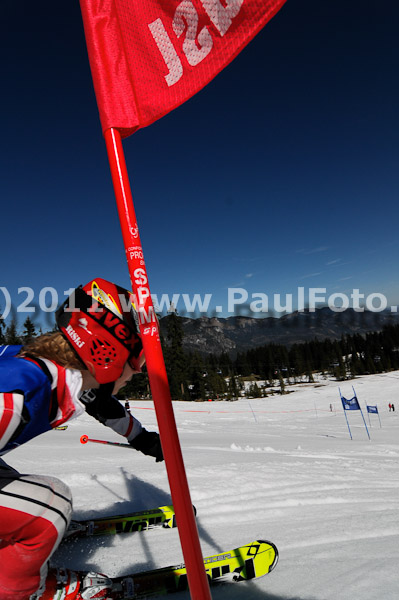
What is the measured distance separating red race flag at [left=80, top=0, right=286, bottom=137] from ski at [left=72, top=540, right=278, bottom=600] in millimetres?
2640

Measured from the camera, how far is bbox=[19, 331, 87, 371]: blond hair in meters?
1.76

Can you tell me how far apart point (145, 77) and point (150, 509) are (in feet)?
12.3

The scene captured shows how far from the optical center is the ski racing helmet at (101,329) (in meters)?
1.80

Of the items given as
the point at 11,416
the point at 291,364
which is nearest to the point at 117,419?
the point at 11,416

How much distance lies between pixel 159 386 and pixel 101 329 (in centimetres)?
52

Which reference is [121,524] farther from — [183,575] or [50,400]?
[50,400]

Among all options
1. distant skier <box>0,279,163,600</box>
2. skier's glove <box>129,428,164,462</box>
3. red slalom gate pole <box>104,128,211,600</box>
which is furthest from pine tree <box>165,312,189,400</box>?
red slalom gate pole <box>104,128,211,600</box>

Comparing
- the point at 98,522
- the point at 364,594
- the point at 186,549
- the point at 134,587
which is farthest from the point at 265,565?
the point at 98,522

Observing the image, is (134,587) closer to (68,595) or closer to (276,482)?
(68,595)

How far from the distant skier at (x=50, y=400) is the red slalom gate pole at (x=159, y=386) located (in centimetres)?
34

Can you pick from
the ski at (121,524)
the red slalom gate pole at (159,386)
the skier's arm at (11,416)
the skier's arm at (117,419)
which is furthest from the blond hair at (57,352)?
the ski at (121,524)

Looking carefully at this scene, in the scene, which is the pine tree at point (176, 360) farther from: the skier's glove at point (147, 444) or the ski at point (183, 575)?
the ski at point (183, 575)

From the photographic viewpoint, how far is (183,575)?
224 centimetres

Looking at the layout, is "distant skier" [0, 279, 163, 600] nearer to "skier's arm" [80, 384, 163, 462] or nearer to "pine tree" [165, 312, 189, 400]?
"skier's arm" [80, 384, 163, 462]
